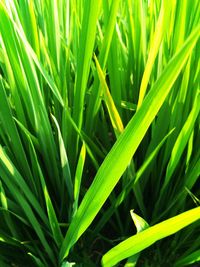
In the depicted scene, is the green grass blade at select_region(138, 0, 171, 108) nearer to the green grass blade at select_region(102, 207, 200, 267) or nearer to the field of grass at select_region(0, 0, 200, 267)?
the field of grass at select_region(0, 0, 200, 267)

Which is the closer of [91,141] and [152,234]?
[152,234]

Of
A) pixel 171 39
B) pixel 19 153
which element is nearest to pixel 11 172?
pixel 19 153

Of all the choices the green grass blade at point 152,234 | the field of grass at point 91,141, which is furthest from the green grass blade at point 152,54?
the green grass blade at point 152,234

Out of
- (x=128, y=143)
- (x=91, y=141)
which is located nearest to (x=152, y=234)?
(x=128, y=143)

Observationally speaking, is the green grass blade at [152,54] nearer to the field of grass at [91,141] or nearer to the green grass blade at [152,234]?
the field of grass at [91,141]

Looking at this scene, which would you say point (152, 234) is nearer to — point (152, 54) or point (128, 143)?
point (128, 143)

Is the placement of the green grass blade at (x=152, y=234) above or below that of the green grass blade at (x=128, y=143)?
below

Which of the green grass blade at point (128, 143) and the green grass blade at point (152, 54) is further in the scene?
the green grass blade at point (152, 54)

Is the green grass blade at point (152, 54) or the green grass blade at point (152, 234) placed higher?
the green grass blade at point (152, 54)
